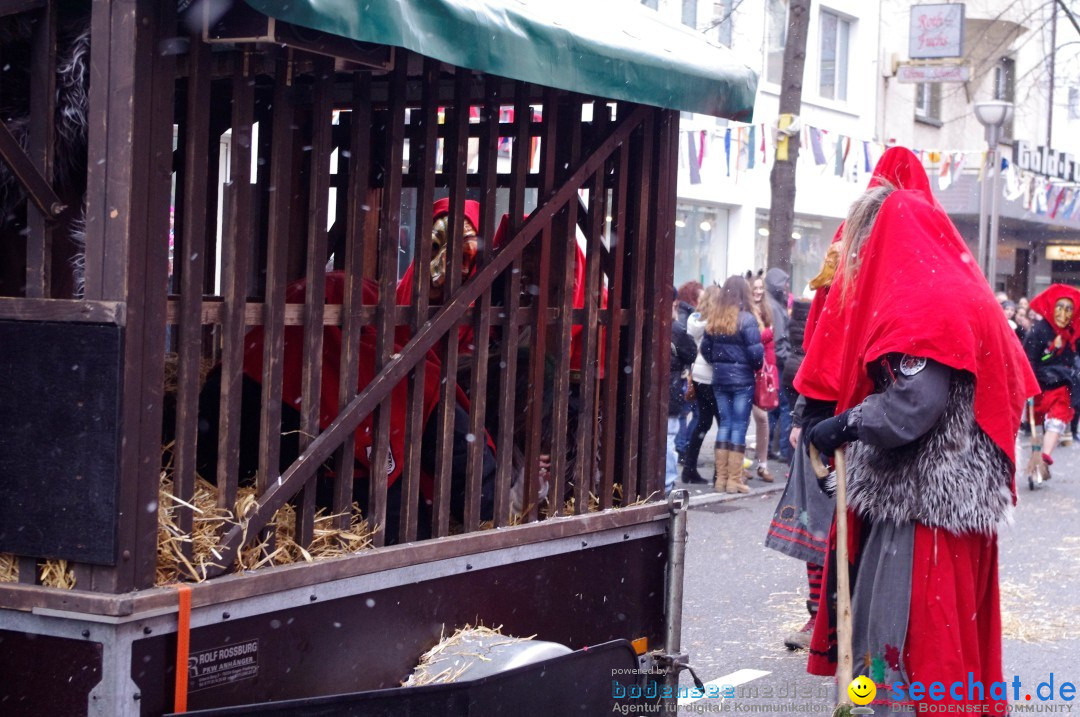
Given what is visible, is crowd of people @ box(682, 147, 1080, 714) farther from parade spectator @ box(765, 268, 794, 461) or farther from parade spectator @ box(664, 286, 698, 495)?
parade spectator @ box(765, 268, 794, 461)

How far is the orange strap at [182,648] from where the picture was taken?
107 inches

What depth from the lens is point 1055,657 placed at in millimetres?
6152

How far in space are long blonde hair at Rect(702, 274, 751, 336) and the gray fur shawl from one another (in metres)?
7.04

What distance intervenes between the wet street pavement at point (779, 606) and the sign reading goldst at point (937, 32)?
975 cm

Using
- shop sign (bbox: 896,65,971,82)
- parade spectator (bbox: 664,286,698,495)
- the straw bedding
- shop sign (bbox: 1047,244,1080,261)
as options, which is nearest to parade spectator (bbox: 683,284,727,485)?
parade spectator (bbox: 664,286,698,495)

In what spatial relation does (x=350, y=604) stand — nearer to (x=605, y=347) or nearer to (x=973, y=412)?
(x=605, y=347)

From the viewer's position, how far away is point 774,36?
68.2 feet

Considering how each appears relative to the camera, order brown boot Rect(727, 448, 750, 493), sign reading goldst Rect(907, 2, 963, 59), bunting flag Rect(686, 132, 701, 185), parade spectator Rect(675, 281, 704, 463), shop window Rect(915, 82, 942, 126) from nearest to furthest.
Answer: brown boot Rect(727, 448, 750, 493)
parade spectator Rect(675, 281, 704, 463)
bunting flag Rect(686, 132, 701, 185)
sign reading goldst Rect(907, 2, 963, 59)
shop window Rect(915, 82, 942, 126)

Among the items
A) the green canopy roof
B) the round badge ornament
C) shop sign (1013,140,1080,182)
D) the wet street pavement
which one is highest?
shop sign (1013,140,1080,182)

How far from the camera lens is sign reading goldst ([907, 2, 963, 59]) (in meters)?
18.9

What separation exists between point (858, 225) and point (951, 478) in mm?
864

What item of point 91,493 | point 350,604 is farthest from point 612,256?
point 91,493

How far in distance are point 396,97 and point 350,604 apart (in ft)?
4.11

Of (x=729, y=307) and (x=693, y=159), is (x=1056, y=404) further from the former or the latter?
(x=693, y=159)
